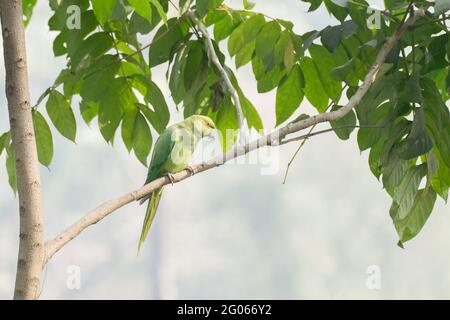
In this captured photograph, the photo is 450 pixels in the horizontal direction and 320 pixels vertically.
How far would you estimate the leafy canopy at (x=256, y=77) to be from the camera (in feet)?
11.7

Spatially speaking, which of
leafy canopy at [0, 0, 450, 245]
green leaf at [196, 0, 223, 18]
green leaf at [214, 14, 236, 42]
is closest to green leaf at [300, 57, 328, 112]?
leafy canopy at [0, 0, 450, 245]

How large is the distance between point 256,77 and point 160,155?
0.76 metres

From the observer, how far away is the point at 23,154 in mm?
2756

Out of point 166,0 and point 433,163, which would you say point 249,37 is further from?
point 433,163

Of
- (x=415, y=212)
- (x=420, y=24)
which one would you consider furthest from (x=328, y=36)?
(x=415, y=212)

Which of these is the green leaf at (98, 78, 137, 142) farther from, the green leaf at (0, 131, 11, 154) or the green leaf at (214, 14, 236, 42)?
the green leaf at (214, 14, 236, 42)

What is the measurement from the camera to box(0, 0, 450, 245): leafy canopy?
A: 3.55 m

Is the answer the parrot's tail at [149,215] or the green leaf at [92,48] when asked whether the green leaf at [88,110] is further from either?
the parrot's tail at [149,215]

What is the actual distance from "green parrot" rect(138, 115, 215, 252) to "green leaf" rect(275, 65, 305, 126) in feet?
1.51

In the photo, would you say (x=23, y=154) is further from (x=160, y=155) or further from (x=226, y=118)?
(x=160, y=155)

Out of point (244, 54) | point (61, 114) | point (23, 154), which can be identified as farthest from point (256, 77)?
point (23, 154)

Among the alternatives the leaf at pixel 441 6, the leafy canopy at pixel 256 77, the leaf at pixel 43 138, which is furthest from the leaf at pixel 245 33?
the leaf at pixel 441 6

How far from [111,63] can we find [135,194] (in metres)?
1.33

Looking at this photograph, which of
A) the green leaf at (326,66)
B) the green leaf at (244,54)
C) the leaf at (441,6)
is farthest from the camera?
the green leaf at (244,54)
